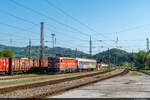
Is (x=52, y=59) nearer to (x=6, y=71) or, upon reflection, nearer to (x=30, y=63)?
(x=30, y=63)

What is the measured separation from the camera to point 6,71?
32.8 m

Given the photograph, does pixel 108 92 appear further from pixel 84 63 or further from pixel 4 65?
pixel 84 63

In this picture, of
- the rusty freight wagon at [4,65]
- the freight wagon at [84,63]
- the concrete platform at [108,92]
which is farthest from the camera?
the freight wagon at [84,63]

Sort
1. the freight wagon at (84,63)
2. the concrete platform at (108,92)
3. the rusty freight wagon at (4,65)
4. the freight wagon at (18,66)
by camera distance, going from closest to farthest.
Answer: the concrete platform at (108,92) < the rusty freight wagon at (4,65) < the freight wagon at (18,66) < the freight wagon at (84,63)

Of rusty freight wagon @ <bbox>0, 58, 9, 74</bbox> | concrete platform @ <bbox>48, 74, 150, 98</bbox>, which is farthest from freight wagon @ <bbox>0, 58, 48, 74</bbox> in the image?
concrete platform @ <bbox>48, 74, 150, 98</bbox>

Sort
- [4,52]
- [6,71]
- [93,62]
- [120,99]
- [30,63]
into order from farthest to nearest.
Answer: [4,52] < [93,62] < [30,63] < [6,71] < [120,99]

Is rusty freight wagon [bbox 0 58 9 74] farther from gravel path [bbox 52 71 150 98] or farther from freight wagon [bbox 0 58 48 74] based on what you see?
gravel path [bbox 52 71 150 98]

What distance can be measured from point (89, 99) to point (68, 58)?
107ft

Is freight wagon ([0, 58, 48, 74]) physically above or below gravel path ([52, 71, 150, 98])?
above

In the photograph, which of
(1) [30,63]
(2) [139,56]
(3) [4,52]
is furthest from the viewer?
(3) [4,52]

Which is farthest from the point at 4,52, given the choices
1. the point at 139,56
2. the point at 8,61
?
the point at 8,61

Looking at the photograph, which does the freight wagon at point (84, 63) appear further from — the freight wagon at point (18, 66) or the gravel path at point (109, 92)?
the gravel path at point (109, 92)

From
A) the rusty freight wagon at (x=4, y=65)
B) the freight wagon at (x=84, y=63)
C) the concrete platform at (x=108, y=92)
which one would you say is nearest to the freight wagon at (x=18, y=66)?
the rusty freight wagon at (x=4, y=65)

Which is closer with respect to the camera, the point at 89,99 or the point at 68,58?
the point at 89,99
